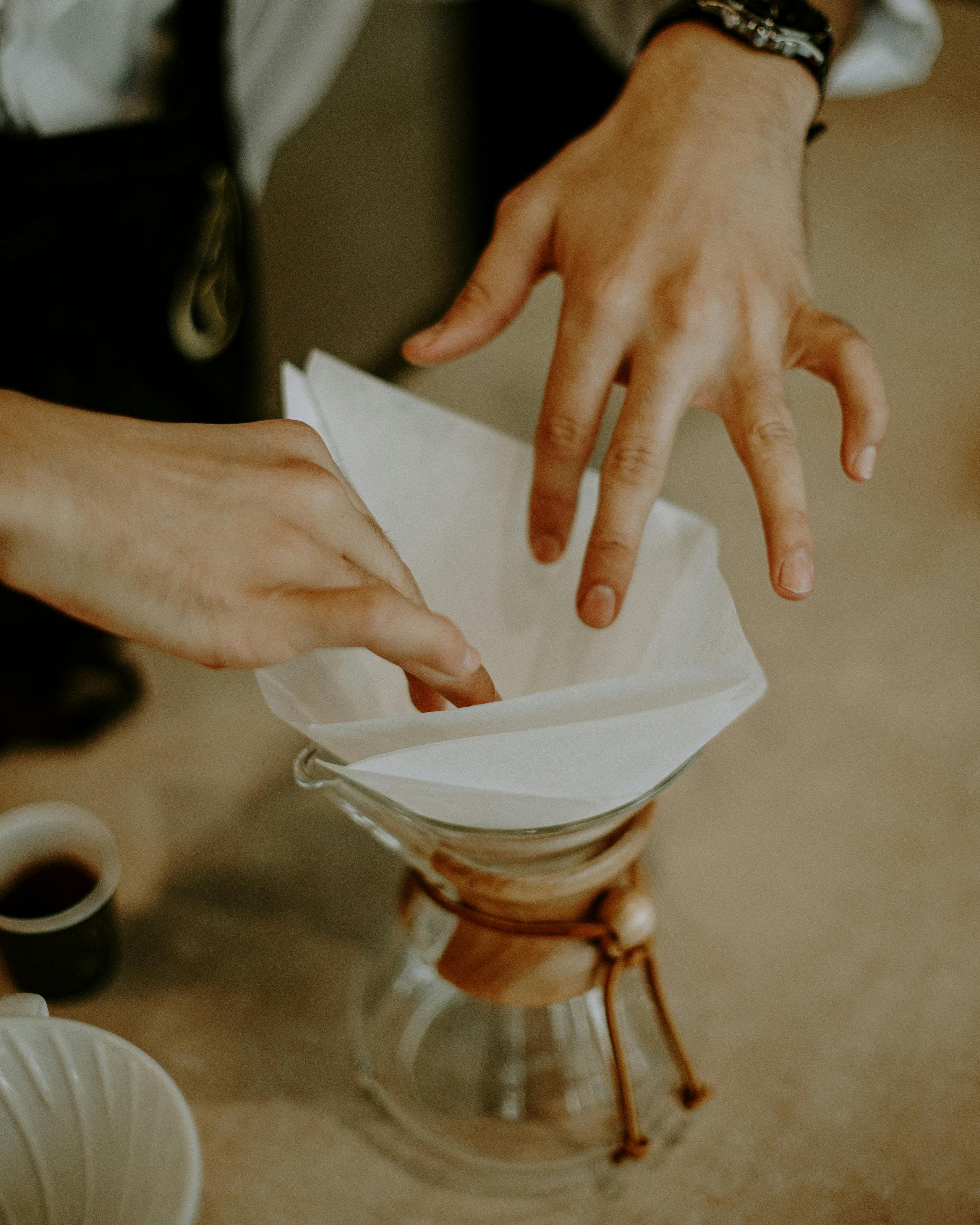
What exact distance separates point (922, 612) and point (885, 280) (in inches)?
19.2

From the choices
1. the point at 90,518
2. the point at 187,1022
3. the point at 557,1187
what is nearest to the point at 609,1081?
the point at 557,1187

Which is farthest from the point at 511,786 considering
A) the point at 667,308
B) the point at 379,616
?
the point at 667,308

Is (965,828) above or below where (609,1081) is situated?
above

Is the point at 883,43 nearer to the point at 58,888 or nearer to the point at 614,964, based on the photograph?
the point at 614,964

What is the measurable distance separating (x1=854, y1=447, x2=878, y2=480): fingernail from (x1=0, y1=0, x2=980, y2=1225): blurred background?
0.23 m

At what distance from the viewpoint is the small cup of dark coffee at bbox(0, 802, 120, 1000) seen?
1.53 feet

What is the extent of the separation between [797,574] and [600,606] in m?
0.09

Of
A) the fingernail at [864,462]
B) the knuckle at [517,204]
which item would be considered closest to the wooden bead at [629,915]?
the fingernail at [864,462]

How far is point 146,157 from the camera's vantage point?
2.25ft

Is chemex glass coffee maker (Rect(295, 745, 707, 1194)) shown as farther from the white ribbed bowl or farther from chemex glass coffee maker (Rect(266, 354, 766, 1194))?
the white ribbed bowl

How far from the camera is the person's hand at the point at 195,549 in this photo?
1.09ft

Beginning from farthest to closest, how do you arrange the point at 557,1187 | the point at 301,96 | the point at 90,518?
the point at 301,96, the point at 557,1187, the point at 90,518

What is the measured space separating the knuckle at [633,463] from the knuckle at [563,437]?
0.02 metres

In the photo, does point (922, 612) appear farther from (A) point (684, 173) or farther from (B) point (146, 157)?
(B) point (146, 157)
